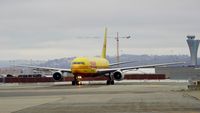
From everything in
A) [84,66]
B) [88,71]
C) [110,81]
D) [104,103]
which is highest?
[84,66]

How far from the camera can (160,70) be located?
150875 mm

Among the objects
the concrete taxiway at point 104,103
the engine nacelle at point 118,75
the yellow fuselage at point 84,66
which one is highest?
the yellow fuselage at point 84,66

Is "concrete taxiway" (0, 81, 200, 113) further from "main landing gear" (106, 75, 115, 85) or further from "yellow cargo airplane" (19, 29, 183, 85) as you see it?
"main landing gear" (106, 75, 115, 85)

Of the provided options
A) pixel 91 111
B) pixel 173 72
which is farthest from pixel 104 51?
pixel 91 111

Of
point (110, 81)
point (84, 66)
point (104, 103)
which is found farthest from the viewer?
point (110, 81)

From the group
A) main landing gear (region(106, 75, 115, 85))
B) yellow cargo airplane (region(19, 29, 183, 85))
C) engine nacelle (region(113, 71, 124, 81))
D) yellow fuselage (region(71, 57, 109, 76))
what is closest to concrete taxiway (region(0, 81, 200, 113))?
yellow fuselage (region(71, 57, 109, 76))

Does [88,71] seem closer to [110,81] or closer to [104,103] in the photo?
[110,81]

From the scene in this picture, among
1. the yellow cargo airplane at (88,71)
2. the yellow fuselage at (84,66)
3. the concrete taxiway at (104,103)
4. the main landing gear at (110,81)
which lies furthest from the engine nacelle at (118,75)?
the concrete taxiway at (104,103)

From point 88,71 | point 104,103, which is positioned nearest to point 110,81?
point 88,71

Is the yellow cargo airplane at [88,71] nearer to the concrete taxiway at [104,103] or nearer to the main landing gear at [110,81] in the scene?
the main landing gear at [110,81]

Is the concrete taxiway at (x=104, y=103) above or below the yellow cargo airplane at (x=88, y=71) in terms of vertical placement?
below

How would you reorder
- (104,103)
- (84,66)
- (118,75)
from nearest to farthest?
(104,103)
(84,66)
(118,75)

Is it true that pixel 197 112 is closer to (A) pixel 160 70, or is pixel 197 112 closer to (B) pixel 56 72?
(B) pixel 56 72

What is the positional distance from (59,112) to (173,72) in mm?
118494
